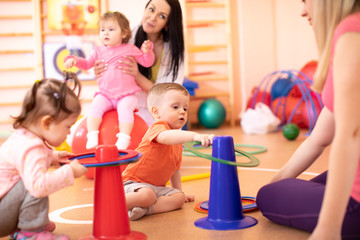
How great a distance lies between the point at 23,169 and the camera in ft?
4.02

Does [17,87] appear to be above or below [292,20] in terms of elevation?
below

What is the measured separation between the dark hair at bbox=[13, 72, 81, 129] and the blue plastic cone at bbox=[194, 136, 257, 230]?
48 centimetres

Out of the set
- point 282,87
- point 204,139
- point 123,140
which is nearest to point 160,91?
point 204,139

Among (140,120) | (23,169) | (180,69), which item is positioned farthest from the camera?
(180,69)

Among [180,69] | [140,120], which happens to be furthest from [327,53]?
[180,69]

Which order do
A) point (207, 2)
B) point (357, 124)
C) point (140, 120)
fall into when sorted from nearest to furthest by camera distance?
1. point (357, 124)
2. point (140, 120)
3. point (207, 2)

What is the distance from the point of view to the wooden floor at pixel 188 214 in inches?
52.6

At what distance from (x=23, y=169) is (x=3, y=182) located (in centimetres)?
9

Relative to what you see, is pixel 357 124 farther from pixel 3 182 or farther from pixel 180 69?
pixel 180 69

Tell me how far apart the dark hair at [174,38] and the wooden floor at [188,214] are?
639 millimetres

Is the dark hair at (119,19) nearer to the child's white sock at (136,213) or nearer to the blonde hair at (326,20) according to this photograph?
the child's white sock at (136,213)

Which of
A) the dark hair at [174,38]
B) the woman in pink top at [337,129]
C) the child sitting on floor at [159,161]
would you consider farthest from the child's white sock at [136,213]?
the dark hair at [174,38]

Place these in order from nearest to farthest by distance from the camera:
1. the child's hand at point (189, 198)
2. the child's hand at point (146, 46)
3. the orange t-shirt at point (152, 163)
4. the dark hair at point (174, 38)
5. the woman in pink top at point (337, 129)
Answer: the woman in pink top at point (337, 129) → the orange t-shirt at point (152, 163) → the child's hand at point (189, 198) → the child's hand at point (146, 46) → the dark hair at point (174, 38)

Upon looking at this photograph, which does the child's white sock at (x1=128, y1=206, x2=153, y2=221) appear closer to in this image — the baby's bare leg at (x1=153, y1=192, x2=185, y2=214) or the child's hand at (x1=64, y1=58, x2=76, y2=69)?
the baby's bare leg at (x1=153, y1=192, x2=185, y2=214)
